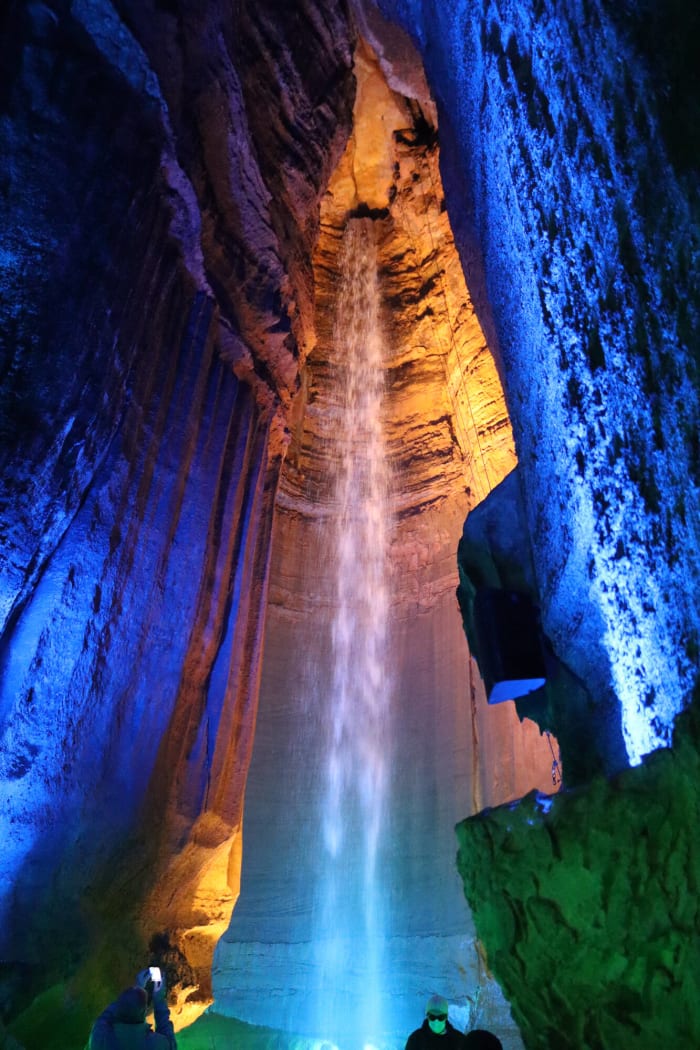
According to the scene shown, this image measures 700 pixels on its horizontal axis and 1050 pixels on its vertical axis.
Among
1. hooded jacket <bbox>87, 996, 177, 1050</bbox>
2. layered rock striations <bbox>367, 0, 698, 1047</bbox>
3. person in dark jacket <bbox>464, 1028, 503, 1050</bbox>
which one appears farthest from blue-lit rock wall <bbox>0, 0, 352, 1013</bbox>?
layered rock striations <bbox>367, 0, 698, 1047</bbox>

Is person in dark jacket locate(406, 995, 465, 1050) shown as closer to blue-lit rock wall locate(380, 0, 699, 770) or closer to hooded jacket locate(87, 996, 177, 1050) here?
hooded jacket locate(87, 996, 177, 1050)

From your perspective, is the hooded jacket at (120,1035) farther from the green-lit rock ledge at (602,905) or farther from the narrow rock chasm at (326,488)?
the green-lit rock ledge at (602,905)

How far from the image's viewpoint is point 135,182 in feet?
19.2

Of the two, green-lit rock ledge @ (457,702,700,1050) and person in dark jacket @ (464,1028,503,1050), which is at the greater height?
green-lit rock ledge @ (457,702,700,1050)

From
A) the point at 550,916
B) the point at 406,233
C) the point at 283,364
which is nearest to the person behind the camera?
the point at 550,916

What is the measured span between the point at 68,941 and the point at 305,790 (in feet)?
17.8

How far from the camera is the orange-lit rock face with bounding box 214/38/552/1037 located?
8.62 m

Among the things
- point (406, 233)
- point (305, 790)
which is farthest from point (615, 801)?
point (406, 233)

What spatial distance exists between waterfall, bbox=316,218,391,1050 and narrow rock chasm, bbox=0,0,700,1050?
21 cm

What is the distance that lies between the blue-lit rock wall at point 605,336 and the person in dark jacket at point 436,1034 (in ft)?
4.73

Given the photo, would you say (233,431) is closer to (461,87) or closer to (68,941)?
(461,87)

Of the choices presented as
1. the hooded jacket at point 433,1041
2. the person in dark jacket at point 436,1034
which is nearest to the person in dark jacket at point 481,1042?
the person in dark jacket at point 436,1034

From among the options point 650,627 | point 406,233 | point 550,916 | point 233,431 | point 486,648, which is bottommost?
point 550,916

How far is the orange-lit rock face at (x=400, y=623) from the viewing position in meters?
8.62
